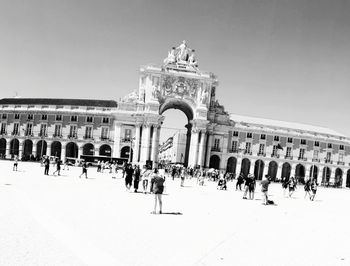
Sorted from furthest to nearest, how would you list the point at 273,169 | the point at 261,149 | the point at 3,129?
the point at 273,169, the point at 261,149, the point at 3,129

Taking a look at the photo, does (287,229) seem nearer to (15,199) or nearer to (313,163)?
(15,199)

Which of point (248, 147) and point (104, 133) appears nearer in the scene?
point (104, 133)

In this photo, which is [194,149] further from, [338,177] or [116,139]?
[338,177]

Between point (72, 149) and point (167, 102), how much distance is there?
20.8 metres

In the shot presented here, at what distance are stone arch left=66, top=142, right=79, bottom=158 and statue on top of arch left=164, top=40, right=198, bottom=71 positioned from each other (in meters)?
23.3

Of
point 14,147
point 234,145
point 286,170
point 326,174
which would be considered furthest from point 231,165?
point 14,147

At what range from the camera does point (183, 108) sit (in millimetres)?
66750

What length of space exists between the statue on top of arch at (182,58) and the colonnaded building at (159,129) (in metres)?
0.19

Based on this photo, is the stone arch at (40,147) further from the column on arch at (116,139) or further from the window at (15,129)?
the column on arch at (116,139)

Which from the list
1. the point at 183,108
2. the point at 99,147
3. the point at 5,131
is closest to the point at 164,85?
the point at 183,108

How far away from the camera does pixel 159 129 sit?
61406 mm

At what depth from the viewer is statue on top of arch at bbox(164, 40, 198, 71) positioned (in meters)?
62.9

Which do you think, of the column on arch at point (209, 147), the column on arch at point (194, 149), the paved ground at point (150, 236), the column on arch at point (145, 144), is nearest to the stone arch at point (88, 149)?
the column on arch at point (145, 144)

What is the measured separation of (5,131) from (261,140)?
5074 centimetres
